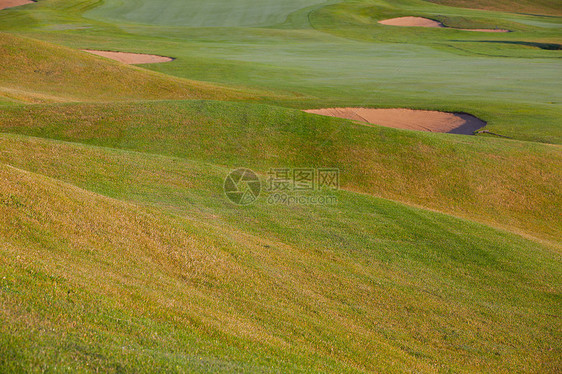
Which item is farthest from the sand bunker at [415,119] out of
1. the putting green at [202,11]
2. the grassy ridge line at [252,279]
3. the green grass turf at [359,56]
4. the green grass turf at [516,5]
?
the green grass turf at [516,5]

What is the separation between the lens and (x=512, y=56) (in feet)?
222

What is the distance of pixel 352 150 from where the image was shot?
25719 millimetres

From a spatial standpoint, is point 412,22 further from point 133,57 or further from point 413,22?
point 133,57

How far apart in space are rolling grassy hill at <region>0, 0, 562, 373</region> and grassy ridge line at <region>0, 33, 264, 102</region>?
0.19 m

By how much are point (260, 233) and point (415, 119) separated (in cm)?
2214

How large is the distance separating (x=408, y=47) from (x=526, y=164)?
51.1 metres

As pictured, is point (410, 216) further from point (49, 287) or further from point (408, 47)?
point (408, 47)

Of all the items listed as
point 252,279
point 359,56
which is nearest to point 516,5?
point 359,56

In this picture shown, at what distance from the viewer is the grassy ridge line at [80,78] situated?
3434 cm

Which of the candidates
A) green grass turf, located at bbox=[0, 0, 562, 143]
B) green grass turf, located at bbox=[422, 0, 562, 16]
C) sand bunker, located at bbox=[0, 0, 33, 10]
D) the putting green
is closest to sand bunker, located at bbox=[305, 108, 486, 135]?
green grass turf, located at bbox=[0, 0, 562, 143]

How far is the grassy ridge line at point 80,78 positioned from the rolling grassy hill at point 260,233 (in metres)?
0.19

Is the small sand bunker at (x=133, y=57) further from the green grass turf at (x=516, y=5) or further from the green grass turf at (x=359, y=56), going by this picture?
the green grass turf at (x=516, y=5)

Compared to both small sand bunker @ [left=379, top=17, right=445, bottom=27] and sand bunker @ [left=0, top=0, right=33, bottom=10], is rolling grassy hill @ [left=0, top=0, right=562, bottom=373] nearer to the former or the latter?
small sand bunker @ [left=379, top=17, right=445, bottom=27]

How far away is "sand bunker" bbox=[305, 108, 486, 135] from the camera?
3306cm
